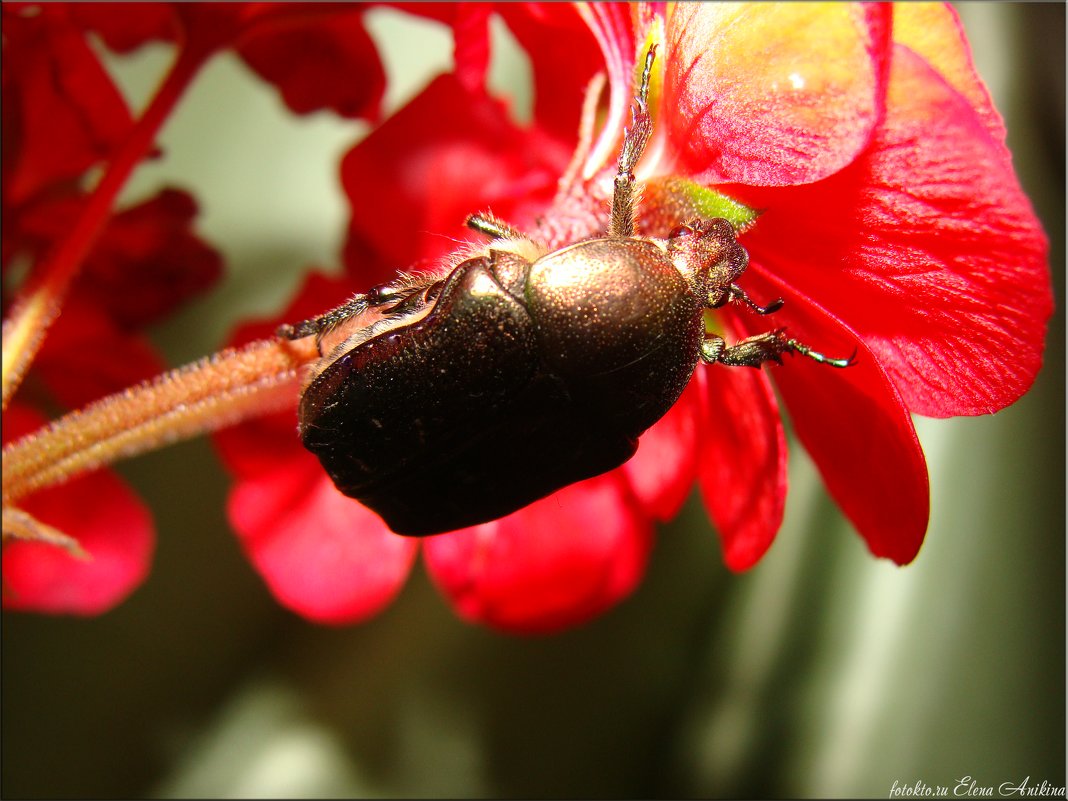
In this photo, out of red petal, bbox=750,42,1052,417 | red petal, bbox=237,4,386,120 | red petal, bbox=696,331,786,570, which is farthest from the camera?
red petal, bbox=237,4,386,120

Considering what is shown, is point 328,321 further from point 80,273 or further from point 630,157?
point 80,273

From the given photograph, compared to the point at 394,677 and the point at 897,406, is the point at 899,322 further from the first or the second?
the point at 394,677

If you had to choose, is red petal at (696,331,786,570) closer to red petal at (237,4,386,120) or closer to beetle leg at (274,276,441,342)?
beetle leg at (274,276,441,342)

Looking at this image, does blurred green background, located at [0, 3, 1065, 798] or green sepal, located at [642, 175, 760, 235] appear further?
blurred green background, located at [0, 3, 1065, 798]

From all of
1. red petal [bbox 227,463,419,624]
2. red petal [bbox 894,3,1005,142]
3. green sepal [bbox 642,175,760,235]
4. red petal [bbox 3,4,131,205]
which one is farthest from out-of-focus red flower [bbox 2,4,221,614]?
red petal [bbox 894,3,1005,142]

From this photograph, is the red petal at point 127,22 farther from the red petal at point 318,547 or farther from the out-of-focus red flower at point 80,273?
the red petal at point 318,547

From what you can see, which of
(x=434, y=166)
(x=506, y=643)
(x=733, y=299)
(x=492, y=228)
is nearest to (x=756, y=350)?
(x=733, y=299)
